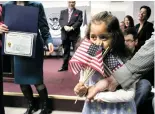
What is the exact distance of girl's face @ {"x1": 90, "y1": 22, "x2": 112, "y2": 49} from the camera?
40.8 inches

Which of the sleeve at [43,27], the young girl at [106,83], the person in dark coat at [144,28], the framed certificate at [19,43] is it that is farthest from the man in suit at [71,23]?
the young girl at [106,83]

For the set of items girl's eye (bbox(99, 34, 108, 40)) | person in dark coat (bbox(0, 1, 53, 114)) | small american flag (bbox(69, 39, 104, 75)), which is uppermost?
girl's eye (bbox(99, 34, 108, 40))

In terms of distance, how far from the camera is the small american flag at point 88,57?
0.97 meters

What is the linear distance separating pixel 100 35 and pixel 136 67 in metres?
0.20

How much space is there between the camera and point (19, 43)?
1972 mm

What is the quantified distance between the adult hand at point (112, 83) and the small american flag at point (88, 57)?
0.17ft

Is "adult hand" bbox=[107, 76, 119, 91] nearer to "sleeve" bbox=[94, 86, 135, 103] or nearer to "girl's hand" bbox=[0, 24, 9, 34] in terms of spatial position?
"sleeve" bbox=[94, 86, 135, 103]

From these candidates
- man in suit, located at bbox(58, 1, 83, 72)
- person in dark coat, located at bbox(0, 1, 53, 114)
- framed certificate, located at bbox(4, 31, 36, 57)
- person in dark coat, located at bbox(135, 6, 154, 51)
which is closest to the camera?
framed certificate, located at bbox(4, 31, 36, 57)

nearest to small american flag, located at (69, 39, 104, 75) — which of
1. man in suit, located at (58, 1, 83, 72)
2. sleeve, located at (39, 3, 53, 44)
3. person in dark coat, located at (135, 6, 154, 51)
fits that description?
sleeve, located at (39, 3, 53, 44)

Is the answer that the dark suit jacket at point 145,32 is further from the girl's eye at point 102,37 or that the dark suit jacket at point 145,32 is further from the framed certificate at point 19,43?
the girl's eye at point 102,37

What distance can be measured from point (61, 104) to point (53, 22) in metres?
3.11

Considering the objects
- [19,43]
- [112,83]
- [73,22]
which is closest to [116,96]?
[112,83]

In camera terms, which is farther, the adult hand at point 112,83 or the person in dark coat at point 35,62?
the person in dark coat at point 35,62

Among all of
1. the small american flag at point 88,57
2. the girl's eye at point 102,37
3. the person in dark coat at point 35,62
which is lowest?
the person in dark coat at point 35,62
